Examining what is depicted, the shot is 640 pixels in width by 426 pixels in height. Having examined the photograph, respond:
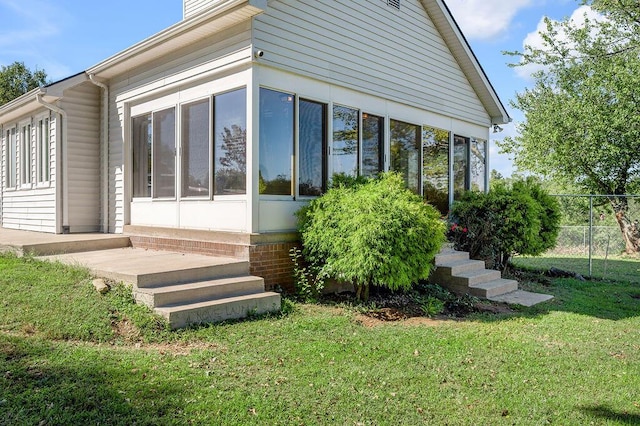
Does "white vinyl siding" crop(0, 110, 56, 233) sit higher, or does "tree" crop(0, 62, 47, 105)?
"tree" crop(0, 62, 47, 105)

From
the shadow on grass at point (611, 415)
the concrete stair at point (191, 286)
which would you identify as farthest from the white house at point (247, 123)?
the shadow on grass at point (611, 415)

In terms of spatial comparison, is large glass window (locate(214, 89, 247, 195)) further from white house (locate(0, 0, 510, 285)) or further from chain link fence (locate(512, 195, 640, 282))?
chain link fence (locate(512, 195, 640, 282))

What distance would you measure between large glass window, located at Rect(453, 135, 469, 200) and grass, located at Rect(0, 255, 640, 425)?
5.60 meters

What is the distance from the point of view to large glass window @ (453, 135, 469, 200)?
11664mm

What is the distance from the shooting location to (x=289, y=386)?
3885mm

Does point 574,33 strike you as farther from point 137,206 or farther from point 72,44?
point 72,44

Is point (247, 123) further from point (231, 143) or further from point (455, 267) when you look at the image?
point (455, 267)

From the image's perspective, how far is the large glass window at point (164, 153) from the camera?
837 centimetres

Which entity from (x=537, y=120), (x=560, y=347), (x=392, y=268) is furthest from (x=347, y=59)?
(x=537, y=120)

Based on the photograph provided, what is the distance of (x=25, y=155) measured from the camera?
1159 cm

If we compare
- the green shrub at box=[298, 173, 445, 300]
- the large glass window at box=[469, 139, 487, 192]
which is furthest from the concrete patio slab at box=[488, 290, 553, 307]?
the large glass window at box=[469, 139, 487, 192]

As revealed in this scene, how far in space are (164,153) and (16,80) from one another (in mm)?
23034

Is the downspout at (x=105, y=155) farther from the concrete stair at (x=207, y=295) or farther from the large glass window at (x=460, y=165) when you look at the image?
the large glass window at (x=460, y=165)

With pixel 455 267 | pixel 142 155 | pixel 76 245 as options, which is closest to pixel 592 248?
pixel 455 267
